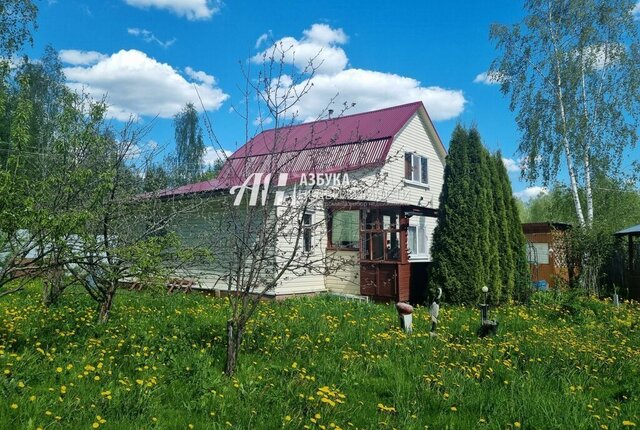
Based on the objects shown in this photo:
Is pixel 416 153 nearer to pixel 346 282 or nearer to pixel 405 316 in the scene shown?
pixel 346 282

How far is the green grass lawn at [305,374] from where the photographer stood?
3832mm

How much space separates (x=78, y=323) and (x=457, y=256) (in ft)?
26.6

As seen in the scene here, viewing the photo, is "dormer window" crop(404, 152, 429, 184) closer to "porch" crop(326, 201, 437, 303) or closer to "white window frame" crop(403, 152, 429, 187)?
"white window frame" crop(403, 152, 429, 187)

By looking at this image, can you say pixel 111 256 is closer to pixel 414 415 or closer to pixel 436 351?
pixel 414 415

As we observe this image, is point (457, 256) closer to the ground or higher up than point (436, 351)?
higher up

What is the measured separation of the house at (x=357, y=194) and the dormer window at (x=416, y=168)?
0.04 m

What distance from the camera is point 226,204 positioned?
5.44m

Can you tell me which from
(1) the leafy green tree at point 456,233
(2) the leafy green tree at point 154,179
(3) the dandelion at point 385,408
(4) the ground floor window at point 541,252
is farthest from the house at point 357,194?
(4) the ground floor window at point 541,252

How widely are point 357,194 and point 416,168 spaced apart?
42.2ft

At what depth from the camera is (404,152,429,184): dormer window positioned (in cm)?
1758

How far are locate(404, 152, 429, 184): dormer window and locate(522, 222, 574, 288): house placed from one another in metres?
4.25

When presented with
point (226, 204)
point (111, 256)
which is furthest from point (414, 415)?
point (111, 256)

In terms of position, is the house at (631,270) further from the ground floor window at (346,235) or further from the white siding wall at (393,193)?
the ground floor window at (346,235)

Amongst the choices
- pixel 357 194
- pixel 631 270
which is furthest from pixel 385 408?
pixel 631 270
